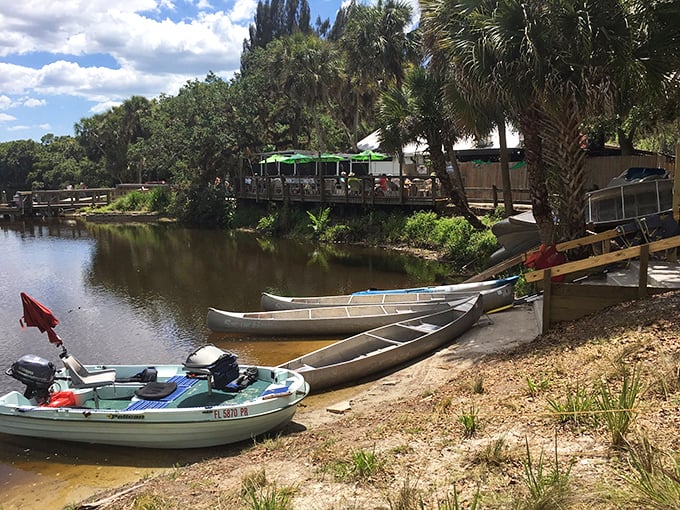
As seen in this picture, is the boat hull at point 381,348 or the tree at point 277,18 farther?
the tree at point 277,18

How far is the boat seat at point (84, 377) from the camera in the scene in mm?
9266

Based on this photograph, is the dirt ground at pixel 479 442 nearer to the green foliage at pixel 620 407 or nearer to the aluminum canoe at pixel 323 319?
the green foliage at pixel 620 407

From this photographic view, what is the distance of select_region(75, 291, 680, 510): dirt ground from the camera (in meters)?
4.61

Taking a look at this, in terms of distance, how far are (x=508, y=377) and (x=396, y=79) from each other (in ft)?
84.3

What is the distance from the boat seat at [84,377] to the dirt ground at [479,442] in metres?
2.46

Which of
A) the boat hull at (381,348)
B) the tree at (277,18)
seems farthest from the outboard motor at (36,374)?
the tree at (277,18)

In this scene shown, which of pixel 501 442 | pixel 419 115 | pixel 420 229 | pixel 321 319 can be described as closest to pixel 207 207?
pixel 420 229

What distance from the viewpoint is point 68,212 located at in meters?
55.2

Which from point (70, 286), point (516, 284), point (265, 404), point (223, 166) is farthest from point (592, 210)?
point (223, 166)

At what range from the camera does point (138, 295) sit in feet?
67.4

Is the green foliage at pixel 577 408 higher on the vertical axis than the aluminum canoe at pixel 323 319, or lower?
higher

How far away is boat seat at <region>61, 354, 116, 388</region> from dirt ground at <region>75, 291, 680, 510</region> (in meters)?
2.46

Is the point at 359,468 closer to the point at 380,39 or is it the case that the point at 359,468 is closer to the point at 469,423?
the point at 469,423

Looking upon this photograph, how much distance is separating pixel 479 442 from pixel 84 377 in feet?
22.4
